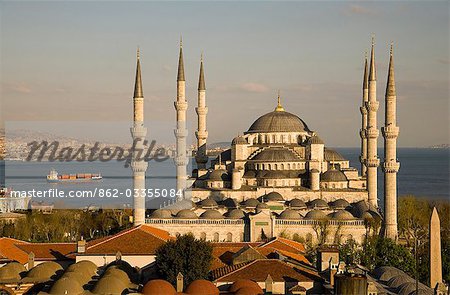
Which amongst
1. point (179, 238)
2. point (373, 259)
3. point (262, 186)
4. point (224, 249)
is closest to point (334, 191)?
point (262, 186)

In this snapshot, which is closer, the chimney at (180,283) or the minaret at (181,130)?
the chimney at (180,283)

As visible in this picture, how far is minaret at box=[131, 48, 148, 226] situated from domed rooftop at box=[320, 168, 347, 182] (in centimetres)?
1024

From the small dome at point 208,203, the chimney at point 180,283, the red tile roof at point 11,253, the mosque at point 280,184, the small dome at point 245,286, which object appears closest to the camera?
the small dome at point 245,286

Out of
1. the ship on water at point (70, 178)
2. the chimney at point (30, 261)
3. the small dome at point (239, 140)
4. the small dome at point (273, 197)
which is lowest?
the ship on water at point (70, 178)

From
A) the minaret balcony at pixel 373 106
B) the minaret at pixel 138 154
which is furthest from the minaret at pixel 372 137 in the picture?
the minaret at pixel 138 154

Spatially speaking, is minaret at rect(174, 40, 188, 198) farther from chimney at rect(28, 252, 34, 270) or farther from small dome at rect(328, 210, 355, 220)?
chimney at rect(28, 252, 34, 270)

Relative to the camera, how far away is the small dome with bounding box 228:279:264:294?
73.5 feet

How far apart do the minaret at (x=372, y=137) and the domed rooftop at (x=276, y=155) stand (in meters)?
3.59

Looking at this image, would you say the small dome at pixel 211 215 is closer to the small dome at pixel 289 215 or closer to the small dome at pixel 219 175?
the small dome at pixel 289 215

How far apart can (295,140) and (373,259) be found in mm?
15367

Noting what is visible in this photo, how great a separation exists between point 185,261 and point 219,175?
18303 millimetres

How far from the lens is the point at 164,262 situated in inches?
1013

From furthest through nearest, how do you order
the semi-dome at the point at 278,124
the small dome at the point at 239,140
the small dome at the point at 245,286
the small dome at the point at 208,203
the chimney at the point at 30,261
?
1. the semi-dome at the point at 278,124
2. the small dome at the point at 239,140
3. the small dome at the point at 208,203
4. the chimney at the point at 30,261
5. the small dome at the point at 245,286

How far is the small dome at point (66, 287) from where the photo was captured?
75.8 feet
